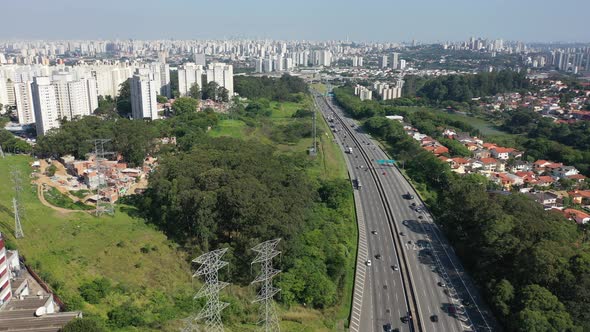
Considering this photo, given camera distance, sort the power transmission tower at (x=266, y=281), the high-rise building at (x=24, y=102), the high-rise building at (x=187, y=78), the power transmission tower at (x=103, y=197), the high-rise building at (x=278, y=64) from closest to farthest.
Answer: the power transmission tower at (x=266, y=281), the power transmission tower at (x=103, y=197), the high-rise building at (x=24, y=102), the high-rise building at (x=187, y=78), the high-rise building at (x=278, y=64)

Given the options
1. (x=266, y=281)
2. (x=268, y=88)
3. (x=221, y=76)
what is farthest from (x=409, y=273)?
(x=268, y=88)

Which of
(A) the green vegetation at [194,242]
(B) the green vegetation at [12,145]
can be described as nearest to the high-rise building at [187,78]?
(B) the green vegetation at [12,145]

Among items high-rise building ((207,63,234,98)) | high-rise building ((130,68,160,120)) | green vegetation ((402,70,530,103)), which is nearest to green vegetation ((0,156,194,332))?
high-rise building ((130,68,160,120))

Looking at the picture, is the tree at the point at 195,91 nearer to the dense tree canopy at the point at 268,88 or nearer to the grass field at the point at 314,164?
the dense tree canopy at the point at 268,88

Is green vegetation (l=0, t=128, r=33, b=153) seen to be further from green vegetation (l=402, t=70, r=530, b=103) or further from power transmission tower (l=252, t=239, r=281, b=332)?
green vegetation (l=402, t=70, r=530, b=103)

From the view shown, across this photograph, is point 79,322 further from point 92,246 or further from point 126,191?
point 126,191
